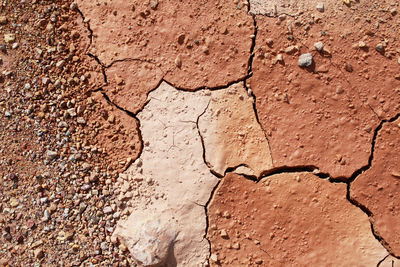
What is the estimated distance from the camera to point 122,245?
9.42 ft

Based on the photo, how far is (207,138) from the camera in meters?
2.95

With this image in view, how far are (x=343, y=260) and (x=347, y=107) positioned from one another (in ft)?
3.70

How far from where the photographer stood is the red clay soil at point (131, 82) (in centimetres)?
313

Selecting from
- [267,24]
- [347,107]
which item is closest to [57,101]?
[267,24]

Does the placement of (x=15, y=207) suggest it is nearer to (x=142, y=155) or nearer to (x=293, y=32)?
(x=142, y=155)

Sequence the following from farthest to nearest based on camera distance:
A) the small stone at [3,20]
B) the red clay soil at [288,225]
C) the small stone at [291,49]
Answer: the small stone at [3,20], the small stone at [291,49], the red clay soil at [288,225]

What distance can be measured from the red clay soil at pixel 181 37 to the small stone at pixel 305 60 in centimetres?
43

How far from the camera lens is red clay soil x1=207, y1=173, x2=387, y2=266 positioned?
2.72 metres

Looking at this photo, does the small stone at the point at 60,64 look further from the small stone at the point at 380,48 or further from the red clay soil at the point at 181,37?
the small stone at the point at 380,48

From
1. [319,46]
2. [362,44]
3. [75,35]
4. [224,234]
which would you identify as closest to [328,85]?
[319,46]

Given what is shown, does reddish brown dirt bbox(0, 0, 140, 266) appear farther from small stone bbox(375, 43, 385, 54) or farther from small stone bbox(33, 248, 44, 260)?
small stone bbox(375, 43, 385, 54)

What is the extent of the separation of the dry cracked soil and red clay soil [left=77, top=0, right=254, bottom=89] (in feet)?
0.04

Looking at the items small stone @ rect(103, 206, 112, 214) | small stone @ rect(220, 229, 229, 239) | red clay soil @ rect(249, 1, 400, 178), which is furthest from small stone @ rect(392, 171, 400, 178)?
Answer: small stone @ rect(103, 206, 112, 214)

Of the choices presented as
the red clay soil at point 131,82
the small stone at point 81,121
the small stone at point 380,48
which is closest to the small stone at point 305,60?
the small stone at point 380,48
